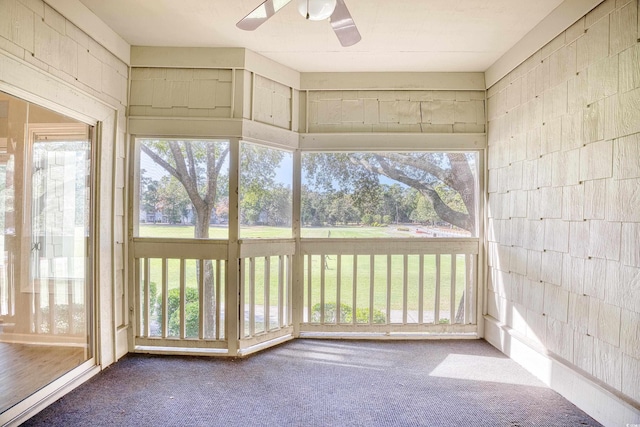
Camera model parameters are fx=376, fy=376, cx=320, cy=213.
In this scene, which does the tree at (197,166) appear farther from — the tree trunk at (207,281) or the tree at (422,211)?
the tree at (422,211)

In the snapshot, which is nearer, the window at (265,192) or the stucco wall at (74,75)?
the stucco wall at (74,75)

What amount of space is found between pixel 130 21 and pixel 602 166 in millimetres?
3390

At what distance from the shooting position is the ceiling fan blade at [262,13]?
1985 millimetres

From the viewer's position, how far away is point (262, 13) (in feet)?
6.81

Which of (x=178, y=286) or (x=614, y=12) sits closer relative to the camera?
(x=614, y=12)

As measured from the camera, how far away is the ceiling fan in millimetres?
1896

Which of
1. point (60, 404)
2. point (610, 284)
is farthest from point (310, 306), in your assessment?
point (610, 284)

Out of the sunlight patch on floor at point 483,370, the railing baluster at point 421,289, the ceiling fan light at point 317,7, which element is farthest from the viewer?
the railing baluster at point 421,289

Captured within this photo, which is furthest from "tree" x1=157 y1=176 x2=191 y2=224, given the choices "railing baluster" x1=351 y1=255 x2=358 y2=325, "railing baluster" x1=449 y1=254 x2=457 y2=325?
"railing baluster" x1=449 y1=254 x2=457 y2=325

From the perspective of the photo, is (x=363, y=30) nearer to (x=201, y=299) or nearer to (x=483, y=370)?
(x=201, y=299)

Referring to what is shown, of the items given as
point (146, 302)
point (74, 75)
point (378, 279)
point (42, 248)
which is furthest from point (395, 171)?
point (42, 248)

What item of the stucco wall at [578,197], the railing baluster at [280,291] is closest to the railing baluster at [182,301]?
the railing baluster at [280,291]

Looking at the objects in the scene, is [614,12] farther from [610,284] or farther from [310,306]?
[310,306]

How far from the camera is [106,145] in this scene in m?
2.99
